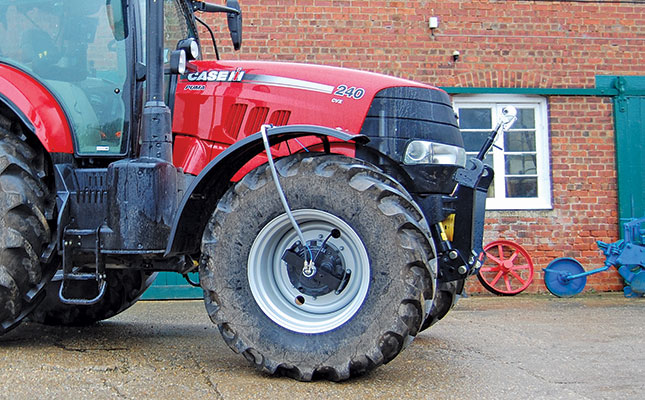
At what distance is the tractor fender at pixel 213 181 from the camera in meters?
3.74

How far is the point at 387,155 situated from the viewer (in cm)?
428

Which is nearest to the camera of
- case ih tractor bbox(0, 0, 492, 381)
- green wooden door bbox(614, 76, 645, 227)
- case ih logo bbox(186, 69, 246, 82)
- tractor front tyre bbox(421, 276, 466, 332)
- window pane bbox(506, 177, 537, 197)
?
case ih tractor bbox(0, 0, 492, 381)

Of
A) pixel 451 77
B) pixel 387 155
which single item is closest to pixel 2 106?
pixel 387 155

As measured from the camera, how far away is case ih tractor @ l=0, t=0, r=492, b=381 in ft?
11.8

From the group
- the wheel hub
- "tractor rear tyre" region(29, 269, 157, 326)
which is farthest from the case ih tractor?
"tractor rear tyre" region(29, 269, 157, 326)

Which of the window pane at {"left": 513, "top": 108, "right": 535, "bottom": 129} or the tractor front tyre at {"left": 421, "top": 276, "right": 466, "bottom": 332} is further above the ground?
the window pane at {"left": 513, "top": 108, "right": 535, "bottom": 129}

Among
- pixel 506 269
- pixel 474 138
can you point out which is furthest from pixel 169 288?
pixel 474 138

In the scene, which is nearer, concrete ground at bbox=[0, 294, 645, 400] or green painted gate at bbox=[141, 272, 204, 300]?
concrete ground at bbox=[0, 294, 645, 400]

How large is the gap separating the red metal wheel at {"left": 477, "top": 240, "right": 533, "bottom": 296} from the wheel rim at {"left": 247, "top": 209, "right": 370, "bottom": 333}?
5.82 m

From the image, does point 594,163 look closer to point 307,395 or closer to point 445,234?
point 445,234

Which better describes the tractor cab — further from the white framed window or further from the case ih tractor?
the white framed window

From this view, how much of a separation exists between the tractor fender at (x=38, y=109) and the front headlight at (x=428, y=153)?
205 centimetres

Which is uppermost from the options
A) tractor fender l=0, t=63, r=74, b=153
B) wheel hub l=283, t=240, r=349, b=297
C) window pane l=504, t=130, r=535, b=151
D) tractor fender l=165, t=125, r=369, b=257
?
window pane l=504, t=130, r=535, b=151

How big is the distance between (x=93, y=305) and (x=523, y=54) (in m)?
6.69
